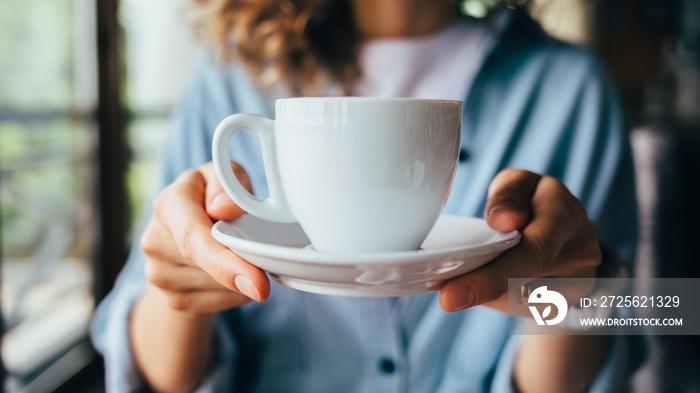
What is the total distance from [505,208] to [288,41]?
771 mm

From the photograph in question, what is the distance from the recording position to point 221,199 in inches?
20.3

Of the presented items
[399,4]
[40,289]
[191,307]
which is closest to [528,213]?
[191,307]

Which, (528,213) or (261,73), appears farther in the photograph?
(261,73)

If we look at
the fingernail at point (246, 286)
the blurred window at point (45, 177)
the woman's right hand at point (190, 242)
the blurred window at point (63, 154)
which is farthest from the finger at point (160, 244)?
the blurred window at point (45, 177)

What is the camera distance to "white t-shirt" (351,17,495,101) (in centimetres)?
104

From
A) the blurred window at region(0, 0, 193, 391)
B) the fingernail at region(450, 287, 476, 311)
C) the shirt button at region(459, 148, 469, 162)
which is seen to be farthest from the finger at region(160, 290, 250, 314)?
the blurred window at region(0, 0, 193, 391)

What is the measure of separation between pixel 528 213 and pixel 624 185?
24.9 inches

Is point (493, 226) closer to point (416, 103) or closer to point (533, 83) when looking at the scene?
point (416, 103)

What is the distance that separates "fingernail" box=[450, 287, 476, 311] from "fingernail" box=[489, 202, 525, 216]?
11 centimetres

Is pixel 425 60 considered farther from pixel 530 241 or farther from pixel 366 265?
pixel 366 265

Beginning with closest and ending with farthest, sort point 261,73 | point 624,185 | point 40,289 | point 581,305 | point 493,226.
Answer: point 493,226 → point 581,305 → point 624,185 → point 261,73 → point 40,289

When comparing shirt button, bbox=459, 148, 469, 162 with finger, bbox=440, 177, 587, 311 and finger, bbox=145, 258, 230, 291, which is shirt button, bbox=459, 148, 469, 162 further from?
finger, bbox=145, 258, 230, 291

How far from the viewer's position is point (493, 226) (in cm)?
50

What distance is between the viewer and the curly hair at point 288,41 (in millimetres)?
1109
